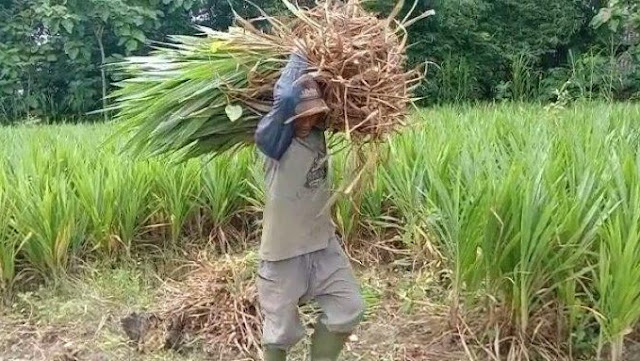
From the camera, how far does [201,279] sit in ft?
11.6

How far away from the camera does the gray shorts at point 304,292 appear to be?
→ 2617 mm

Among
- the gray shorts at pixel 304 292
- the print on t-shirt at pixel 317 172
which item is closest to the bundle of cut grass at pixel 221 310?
the gray shorts at pixel 304 292

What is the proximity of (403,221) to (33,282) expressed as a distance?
168cm

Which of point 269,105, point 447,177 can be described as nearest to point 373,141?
point 269,105

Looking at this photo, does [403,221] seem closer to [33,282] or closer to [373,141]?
[373,141]

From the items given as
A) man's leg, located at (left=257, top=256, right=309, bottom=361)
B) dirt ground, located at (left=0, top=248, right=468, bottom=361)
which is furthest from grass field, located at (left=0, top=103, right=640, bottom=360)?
man's leg, located at (left=257, top=256, right=309, bottom=361)

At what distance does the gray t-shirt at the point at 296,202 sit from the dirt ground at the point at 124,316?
70 centimetres

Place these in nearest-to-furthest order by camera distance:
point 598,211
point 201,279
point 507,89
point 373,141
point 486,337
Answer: point 373,141 → point 598,211 → point 486,337 → point 201,279 → point 507,89

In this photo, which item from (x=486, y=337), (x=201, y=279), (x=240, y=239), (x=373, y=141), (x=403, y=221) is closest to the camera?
(x=373, y=141)

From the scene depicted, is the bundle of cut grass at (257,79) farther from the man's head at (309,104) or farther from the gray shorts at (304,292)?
the gray shorts at (304,292)

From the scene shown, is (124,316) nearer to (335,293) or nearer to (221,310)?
(221,310)

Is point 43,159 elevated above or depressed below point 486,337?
above

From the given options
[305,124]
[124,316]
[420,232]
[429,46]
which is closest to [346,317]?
[305,124]

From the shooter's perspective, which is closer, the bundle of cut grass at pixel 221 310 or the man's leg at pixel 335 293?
the man's leg at pixel 335 293
